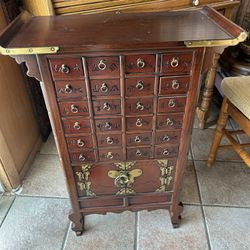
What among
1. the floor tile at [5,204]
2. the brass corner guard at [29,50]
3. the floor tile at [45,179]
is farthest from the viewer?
the floor tile at [45,179]

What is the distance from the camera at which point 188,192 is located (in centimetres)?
146

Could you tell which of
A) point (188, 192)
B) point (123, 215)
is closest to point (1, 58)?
point (123, 215)

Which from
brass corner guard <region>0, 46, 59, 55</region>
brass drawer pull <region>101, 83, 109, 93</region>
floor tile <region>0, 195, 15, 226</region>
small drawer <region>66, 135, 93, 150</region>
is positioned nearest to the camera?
brass corner guard <region>0, 46, 59, 55</region>

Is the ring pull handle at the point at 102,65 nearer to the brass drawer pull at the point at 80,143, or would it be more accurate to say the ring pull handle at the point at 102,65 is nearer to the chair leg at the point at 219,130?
the brass drawer pull at the point at 80,143

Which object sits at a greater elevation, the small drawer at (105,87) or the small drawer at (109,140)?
the small drawer at (105,87)

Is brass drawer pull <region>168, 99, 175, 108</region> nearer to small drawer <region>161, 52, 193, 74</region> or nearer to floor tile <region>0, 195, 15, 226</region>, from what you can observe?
small drawer <region>161, 52, 193, 74</region>

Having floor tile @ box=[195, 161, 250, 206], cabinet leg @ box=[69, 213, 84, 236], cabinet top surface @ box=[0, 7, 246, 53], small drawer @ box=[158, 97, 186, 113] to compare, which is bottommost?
floor tile @ box=[195, 161, 250, 206]

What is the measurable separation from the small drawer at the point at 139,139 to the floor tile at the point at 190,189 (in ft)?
1.86

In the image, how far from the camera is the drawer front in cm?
81

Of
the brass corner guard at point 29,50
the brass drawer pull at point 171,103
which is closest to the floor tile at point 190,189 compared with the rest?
the brass drawer pull at point 171,103

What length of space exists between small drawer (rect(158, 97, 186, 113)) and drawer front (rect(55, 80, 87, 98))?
0.25 meters

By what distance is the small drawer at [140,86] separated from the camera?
82 cm

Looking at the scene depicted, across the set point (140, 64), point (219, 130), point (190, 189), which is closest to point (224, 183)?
point (190, 189)

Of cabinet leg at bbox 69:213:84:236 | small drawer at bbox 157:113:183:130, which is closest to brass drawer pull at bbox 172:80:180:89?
small drawer at bbox 157:113:183:130
